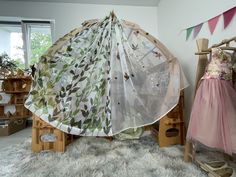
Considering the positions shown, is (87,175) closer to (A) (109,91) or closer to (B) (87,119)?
(B) (87,119)

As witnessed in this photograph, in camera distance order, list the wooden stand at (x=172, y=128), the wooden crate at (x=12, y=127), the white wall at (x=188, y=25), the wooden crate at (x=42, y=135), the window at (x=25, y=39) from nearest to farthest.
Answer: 1. the white wall at (x=188, y=25)
2. the wooden crate at (x=42, y=135)
3. the wooden stand at (x=172, y=128)
4. the wooden crate at (x=12, y=127)
5. the window at (x=25, y=39)

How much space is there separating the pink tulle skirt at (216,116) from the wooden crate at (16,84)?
104 inches

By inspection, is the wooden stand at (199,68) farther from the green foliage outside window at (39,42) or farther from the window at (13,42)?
the window at (13,42)

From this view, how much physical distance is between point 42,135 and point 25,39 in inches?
76.5

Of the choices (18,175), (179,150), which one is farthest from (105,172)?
(179,150)

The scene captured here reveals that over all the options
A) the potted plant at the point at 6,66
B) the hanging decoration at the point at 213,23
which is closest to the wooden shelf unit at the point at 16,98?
the potted plant at the point at 6,66

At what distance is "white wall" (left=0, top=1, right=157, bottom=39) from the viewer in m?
2.99

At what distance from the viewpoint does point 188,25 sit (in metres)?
2.42

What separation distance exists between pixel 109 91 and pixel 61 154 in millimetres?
819

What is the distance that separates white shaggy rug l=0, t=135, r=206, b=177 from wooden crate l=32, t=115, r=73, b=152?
3.1 inches

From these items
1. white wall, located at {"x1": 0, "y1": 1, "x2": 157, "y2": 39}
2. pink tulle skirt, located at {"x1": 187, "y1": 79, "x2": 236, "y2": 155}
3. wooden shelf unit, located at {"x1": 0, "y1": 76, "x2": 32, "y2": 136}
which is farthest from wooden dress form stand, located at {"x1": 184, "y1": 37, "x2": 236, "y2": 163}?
wooden shelf unit, located at {"x1": 0, "y1": 76, "x2": 32, "y2": 136}

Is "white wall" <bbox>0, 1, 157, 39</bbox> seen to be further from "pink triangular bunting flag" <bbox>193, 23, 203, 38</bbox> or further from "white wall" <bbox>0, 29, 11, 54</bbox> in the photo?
"pink triangular bunting flag" <bbox>193, 23, 203, 38</bbox>

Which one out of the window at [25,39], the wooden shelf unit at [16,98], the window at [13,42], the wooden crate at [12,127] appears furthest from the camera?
the window at [13,42]

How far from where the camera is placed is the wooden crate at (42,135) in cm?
202
